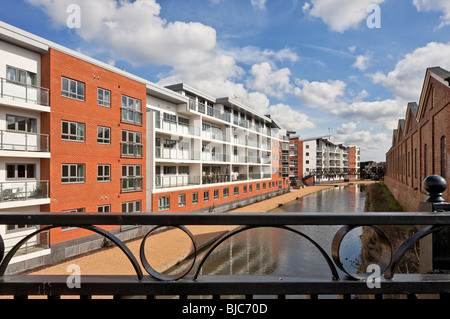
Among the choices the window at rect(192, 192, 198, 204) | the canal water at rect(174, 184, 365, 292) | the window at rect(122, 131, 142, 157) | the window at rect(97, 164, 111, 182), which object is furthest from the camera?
the window at rect(192, 192, 198, 204)

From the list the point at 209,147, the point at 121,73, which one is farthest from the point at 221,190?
the point at 121,73

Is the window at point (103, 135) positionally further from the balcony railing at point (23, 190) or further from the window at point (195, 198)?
the window at point (195, 198)

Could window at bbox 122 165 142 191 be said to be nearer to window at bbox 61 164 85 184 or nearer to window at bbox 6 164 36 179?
window at bbox 61 164 85 184

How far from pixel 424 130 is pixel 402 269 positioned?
46.3 feet

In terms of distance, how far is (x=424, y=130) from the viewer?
1789 centimetres

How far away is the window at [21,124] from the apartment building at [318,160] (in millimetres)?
56534

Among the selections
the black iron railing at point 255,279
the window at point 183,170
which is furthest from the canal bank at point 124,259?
the black iron railing at point 255,279

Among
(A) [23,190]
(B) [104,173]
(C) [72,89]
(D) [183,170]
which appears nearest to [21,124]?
(C) [72,89]

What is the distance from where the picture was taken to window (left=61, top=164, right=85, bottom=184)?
1484 cm

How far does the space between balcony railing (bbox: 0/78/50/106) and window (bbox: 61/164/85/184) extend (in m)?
3.72

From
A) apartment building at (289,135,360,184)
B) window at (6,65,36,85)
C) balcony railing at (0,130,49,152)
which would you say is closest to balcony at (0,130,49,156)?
balcony railing at (0,130,49,152)

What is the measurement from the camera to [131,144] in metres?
19.1

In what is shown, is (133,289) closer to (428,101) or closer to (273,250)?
(273,250)

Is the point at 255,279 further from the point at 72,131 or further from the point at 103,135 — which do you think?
the point at 103,135
